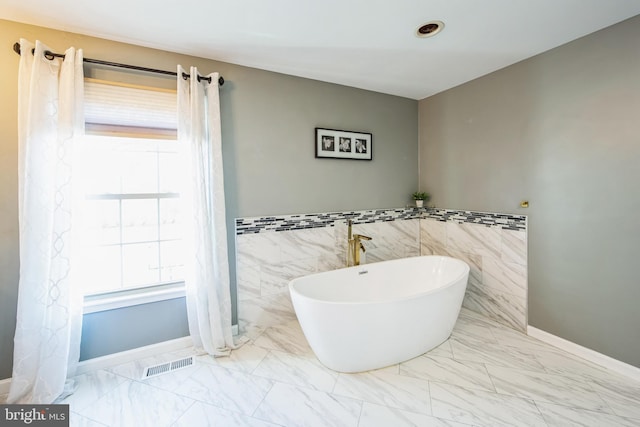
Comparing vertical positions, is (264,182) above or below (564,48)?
below

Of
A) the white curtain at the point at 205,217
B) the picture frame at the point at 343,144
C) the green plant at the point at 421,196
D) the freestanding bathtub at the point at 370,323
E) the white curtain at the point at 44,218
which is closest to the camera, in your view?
the white curtain at the point at 44,218

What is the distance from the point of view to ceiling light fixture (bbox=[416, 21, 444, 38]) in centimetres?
182

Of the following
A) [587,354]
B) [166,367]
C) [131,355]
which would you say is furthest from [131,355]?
[587,354]

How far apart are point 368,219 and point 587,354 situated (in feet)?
6.83

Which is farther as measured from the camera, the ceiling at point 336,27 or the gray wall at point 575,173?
the gray wall at point 575,173

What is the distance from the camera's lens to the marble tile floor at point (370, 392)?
5.11ft

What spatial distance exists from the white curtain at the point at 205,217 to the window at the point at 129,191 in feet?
0.48

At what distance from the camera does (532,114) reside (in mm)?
2328

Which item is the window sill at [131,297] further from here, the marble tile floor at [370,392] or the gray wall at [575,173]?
the gray wall at [575,173]

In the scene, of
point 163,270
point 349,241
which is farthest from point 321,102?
point 163,270

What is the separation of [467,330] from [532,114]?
2024mm

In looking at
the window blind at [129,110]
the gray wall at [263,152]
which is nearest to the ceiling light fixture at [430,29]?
the gray wall at [263,152]

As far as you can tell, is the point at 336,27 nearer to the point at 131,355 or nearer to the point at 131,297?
the point at 131,297

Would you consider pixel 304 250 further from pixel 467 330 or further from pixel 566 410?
pixel 566 410
